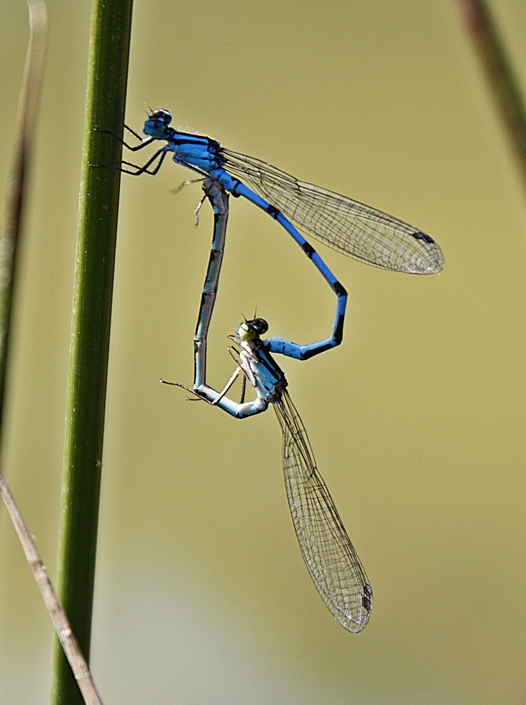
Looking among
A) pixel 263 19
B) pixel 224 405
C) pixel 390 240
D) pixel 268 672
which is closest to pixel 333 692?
pixel 268 672

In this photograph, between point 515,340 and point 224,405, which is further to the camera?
point 515,340

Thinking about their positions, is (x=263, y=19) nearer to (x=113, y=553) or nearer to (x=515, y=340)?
(x=515, y=340)

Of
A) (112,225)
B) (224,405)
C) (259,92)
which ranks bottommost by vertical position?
(224,405)

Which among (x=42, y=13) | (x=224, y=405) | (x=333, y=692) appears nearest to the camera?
(x=42, y=13)

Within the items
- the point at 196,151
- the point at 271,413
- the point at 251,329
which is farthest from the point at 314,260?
the point at 271,413

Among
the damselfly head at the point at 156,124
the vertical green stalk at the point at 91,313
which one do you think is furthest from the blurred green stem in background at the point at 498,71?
the damselfly head at the point at 156,124

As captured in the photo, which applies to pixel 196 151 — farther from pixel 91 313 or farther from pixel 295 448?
pixel 91 313

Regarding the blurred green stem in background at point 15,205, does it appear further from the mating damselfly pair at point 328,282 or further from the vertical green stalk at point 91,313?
the mating damselfly pair at point 328,282
